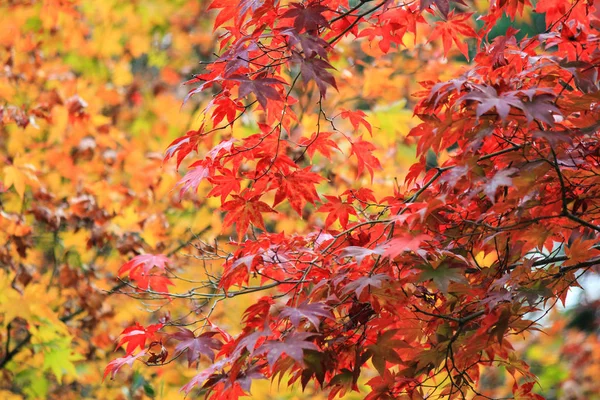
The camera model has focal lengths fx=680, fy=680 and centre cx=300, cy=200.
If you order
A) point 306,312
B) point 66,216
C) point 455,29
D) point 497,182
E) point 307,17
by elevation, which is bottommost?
point 306,312

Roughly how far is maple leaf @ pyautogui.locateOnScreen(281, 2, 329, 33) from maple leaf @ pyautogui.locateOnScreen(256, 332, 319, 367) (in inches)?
32.9

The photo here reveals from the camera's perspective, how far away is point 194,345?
2.03 meters

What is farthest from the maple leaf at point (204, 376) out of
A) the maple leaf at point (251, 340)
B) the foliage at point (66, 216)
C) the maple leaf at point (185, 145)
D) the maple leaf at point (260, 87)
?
the foliage at point (66, 216)

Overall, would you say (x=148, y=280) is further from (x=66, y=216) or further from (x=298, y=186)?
(x=66, y=216)

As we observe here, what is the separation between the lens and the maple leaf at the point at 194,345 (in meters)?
2.00

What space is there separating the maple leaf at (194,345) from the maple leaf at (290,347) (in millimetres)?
348

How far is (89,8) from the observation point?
570 centimetres

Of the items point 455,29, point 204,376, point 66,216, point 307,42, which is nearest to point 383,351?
point 204,376

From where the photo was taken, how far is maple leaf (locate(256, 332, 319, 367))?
163cm

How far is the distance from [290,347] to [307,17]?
904mm

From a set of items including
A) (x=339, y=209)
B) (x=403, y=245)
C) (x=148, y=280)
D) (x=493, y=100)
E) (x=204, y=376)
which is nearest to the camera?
(x=493, y=100)

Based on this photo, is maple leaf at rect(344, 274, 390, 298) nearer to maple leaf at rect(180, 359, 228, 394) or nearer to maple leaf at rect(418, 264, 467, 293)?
maple leaf at rect(418, 264, 467, 293)

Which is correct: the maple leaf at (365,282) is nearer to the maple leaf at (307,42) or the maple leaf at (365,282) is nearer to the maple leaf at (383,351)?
the maple leaf at (383,351)

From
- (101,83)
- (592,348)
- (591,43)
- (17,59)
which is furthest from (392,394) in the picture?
(592,348)
